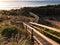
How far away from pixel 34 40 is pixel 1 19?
10.7 m

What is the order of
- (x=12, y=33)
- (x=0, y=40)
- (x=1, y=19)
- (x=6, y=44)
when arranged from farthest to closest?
(x=1, y=19), (x=12, y=33), (x=6, y=44), (x=0, y=40)

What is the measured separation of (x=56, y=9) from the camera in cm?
2400

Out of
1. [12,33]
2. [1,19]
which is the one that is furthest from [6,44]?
[1,19]

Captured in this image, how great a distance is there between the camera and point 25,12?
23312mm

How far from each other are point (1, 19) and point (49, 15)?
6798 millimetres

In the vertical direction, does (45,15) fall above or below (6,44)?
below

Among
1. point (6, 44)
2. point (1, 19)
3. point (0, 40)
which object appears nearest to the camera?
point (0, 40)

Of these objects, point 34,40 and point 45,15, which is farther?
point 45,15

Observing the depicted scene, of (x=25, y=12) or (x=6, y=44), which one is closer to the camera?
(x=6, y=44)

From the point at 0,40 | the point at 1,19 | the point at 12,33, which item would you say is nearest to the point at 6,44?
the point at 0,40

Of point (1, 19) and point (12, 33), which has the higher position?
point (12, 33)

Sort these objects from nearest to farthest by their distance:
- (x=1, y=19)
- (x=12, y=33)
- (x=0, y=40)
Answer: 1. (x=0, y=40)
2. (x=12, y=33)
3. (x=1, y=19)

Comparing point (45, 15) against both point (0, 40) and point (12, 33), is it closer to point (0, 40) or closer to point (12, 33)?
point (12, 33)

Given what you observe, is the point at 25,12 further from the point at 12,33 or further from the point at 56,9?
the point at 12,33
